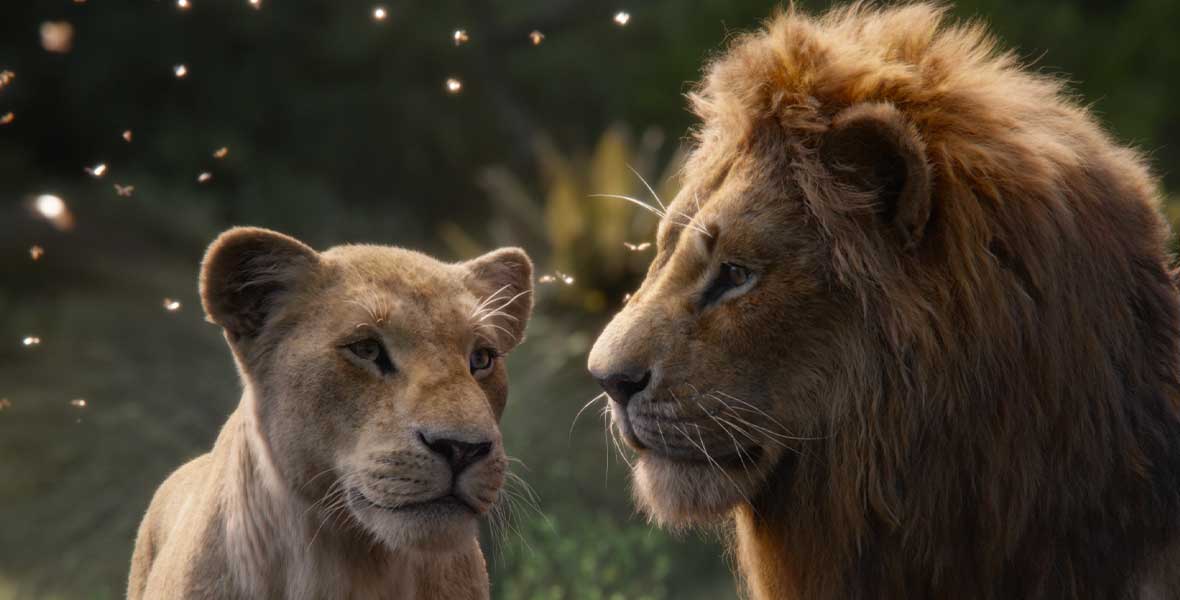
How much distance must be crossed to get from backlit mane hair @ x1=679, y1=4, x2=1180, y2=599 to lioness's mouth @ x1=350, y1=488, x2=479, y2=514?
0.62 m

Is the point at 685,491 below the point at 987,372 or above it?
below

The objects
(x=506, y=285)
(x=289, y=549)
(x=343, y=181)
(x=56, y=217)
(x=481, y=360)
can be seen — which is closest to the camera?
(x=289, y=549)

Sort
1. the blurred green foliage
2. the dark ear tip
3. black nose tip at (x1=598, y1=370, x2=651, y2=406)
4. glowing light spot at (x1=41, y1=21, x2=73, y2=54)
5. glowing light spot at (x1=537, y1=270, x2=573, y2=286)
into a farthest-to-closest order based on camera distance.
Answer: glowing light spot at (x1=41, y1=21, x2=73, y2=54) → the blurred green foliage → glowing light spot at (x1=537, y1=270, x2=573, y2=286) → the dark ear tip → black nose tip at (x1=598, y1=370, x2=651, y2=406)

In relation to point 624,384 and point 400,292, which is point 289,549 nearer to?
point 400,292

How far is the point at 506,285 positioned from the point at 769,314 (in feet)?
3.17

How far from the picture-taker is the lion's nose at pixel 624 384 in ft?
8.87

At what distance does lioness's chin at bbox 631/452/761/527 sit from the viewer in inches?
109

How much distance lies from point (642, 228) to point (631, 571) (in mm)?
1616

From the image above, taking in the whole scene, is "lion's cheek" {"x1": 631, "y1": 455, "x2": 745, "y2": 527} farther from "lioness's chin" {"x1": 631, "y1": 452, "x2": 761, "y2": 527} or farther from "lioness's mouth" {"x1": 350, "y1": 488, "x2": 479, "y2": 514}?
"lioness's mouth" {"x1": 350, "y1": 488, "x2": 479, "y2": 514}

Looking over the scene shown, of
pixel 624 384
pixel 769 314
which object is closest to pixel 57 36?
pixel 624 384

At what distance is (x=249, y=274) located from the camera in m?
→ 3.17

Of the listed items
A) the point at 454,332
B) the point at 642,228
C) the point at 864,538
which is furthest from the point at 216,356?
the point at 864,538

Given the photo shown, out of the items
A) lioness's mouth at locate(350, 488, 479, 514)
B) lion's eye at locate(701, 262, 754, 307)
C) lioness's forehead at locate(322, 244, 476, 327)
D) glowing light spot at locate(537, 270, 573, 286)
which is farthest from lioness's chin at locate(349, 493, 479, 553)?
glowing light spot at locate(537, 270, 573, 286)

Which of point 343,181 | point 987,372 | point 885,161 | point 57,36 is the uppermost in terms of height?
point 885,161
